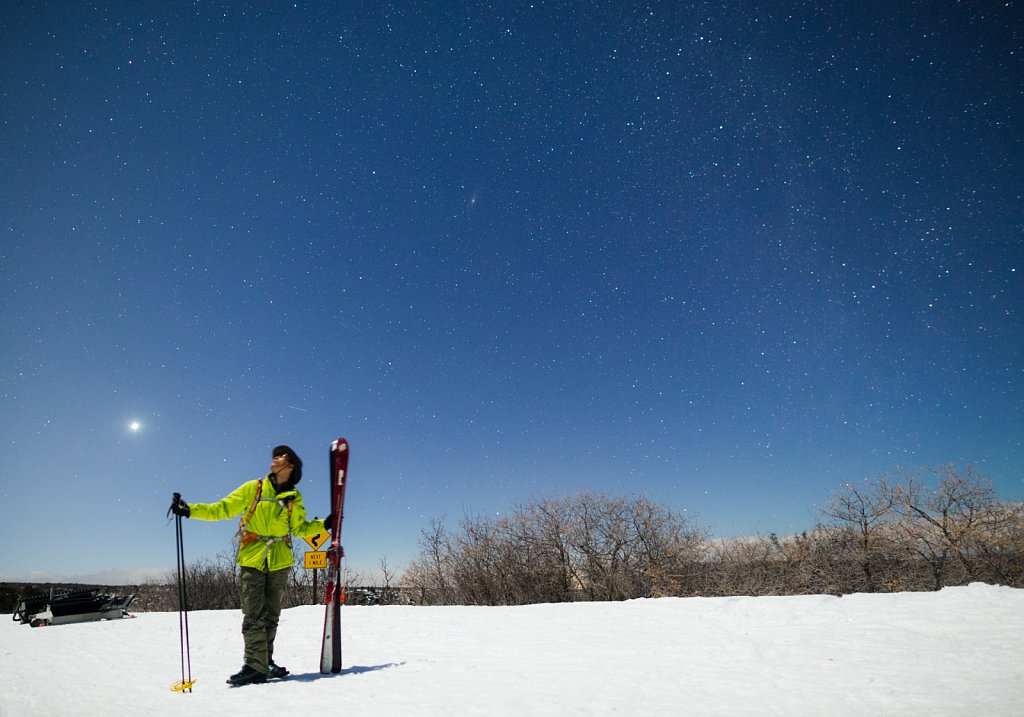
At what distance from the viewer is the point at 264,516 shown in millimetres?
4719

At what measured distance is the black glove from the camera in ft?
14.5

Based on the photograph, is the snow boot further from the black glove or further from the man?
the black glove

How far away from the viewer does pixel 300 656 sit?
19.6 feet

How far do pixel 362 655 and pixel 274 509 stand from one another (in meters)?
2.23

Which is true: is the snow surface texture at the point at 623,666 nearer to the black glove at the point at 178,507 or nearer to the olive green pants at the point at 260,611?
the olive green pants at the point at 260,611

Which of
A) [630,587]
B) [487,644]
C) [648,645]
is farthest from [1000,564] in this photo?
[487,644]

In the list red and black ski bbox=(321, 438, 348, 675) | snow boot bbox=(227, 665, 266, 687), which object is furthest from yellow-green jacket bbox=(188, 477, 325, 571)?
snow boot bbox=(227, 665, 266, 687)

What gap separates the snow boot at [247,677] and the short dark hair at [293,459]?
1.62 m

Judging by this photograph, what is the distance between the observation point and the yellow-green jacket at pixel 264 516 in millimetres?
4578

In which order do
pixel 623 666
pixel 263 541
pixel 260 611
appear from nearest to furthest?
1. pixel 623 666
2. pixel 260 611
3. pixel 263 541

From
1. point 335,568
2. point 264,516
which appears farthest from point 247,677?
point 264,516

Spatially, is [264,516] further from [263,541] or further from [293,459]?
[293,459]

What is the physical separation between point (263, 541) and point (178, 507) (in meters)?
0.79

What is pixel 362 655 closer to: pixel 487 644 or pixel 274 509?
pixel 487 644
